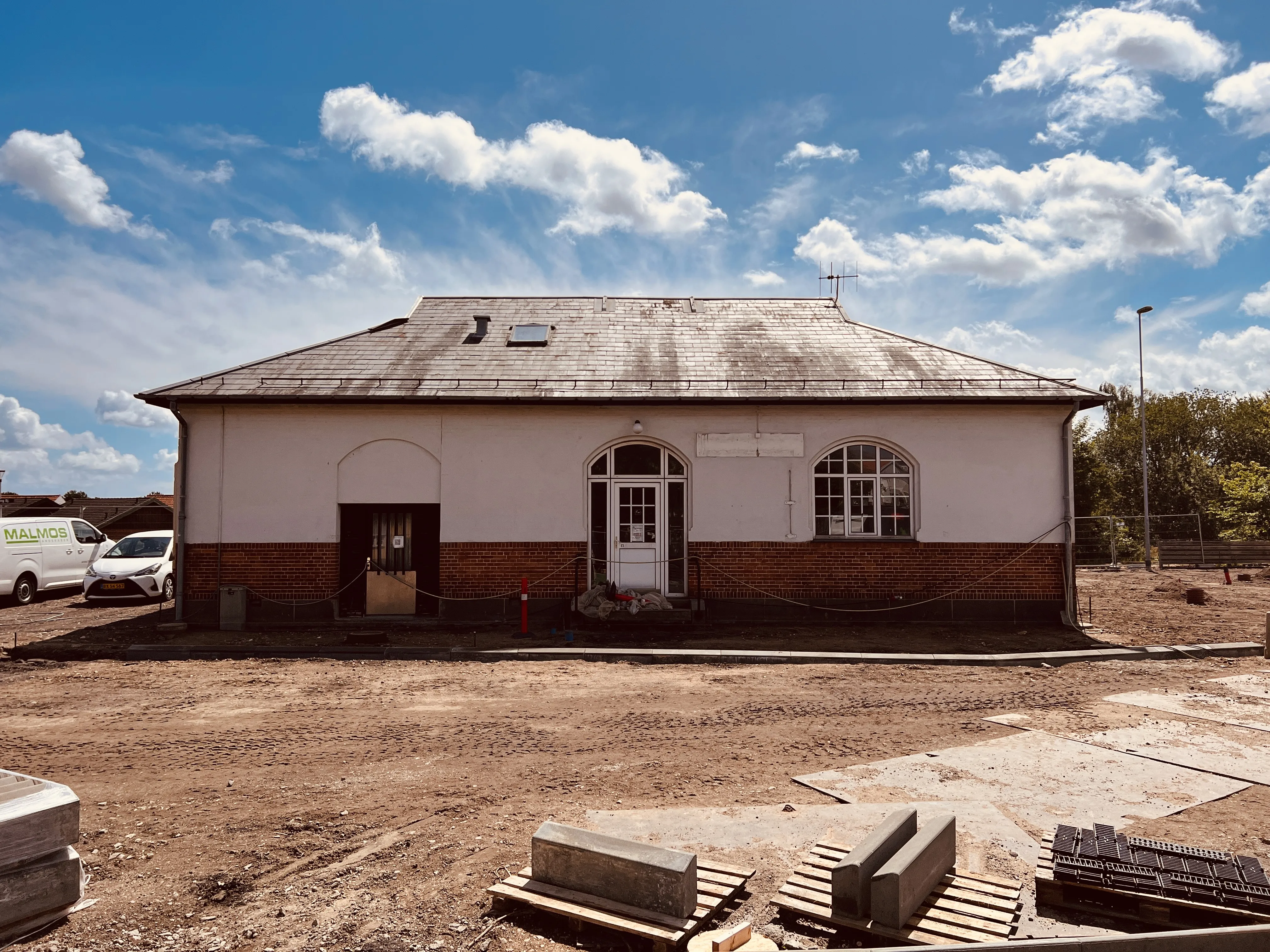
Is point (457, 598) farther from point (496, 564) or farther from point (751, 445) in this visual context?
point (751, 445)

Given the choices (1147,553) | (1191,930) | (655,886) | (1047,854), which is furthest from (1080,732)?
(1147,553)

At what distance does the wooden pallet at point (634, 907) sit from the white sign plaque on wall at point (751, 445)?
10.2 metres

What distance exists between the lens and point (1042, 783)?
20.4 feet

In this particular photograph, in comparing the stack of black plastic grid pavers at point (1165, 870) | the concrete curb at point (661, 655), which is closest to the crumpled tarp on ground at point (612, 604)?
the concrete curb at point (661, 655)

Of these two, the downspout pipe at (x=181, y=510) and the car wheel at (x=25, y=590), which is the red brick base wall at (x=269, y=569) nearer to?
the downspout pipe at (x=181, y=510)

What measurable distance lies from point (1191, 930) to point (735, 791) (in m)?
3.01

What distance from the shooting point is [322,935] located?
159 inches

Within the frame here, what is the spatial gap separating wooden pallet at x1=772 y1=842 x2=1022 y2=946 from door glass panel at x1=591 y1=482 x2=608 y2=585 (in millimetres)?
10011

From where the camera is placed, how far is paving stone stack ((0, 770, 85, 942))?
409 cm

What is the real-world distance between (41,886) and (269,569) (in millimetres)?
10751

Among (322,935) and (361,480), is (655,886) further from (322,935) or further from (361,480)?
(361,480)

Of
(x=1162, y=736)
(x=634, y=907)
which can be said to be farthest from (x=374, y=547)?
(x=1162, y=736)

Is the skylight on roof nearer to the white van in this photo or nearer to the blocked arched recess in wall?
the blocked arched recess in wall

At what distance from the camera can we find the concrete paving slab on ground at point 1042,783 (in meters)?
5.66
